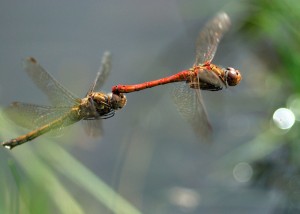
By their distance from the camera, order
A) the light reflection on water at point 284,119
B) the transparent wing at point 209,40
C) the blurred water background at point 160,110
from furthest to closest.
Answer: the light reflection on water at point 284,119, the blurred water background at point 160,110, the transparent wing at point 209,40

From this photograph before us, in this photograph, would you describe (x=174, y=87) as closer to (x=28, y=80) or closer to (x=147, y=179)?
(x=147, y=179)

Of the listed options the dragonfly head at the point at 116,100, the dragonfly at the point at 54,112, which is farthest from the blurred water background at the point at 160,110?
the dragonfly head at the point at 116,100

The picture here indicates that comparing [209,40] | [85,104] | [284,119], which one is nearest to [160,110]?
[284,119]

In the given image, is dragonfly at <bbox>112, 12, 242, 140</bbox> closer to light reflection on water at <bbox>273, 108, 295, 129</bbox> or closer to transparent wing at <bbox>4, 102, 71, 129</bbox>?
transparent wing at <bbox>4, 102, 71, 129</bbox>

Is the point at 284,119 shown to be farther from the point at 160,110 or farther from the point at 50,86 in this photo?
the point at 50,86

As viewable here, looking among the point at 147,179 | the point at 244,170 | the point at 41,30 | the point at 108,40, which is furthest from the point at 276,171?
the point at 41,30

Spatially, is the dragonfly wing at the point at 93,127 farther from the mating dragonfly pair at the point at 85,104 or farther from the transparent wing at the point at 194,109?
the transparent wing at the point at 194,109

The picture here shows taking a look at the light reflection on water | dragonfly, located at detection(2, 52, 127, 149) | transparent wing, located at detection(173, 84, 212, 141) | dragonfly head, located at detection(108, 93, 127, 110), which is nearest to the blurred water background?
the light reflection on water
